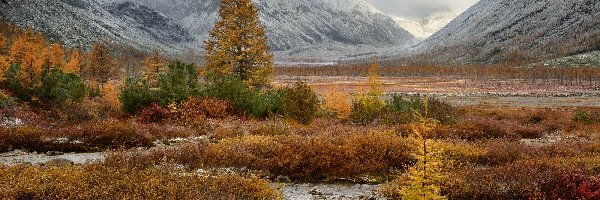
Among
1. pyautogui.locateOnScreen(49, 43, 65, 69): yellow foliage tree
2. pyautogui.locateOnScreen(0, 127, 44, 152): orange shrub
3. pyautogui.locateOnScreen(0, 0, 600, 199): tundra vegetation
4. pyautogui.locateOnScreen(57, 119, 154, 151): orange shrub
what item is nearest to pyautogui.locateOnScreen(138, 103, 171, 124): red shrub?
pyautogui.locateOnScreen(0, 0, 600, 199): tundra vegetation

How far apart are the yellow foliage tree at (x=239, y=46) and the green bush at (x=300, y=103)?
30.8 feet

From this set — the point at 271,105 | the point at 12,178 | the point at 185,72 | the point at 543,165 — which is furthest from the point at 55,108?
the point at 543,165

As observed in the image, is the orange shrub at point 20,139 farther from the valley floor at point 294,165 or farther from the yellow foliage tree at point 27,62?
the yellow foliage tree at point 27,62

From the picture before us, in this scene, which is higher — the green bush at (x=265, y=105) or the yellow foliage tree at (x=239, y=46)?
the yellow foliage tree at (x=239, y=46)

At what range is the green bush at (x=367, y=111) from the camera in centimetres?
3225

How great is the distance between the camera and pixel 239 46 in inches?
1382

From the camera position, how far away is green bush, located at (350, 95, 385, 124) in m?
32.2

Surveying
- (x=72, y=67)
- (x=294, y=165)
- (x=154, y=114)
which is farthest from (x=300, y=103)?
(x=72, y=67)

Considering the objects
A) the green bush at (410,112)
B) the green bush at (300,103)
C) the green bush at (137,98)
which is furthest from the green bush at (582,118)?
the green bush at (137,98)

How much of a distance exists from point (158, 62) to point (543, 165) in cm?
4557

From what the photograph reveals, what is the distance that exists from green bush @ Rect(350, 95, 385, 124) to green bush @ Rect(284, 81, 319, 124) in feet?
19.3

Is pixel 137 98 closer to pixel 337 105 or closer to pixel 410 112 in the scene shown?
pixel 410 112

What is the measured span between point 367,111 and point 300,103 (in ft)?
26.1

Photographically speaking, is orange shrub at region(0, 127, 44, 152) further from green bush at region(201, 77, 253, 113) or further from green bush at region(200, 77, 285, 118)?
green bush at region(201, 77, 253, 113)
